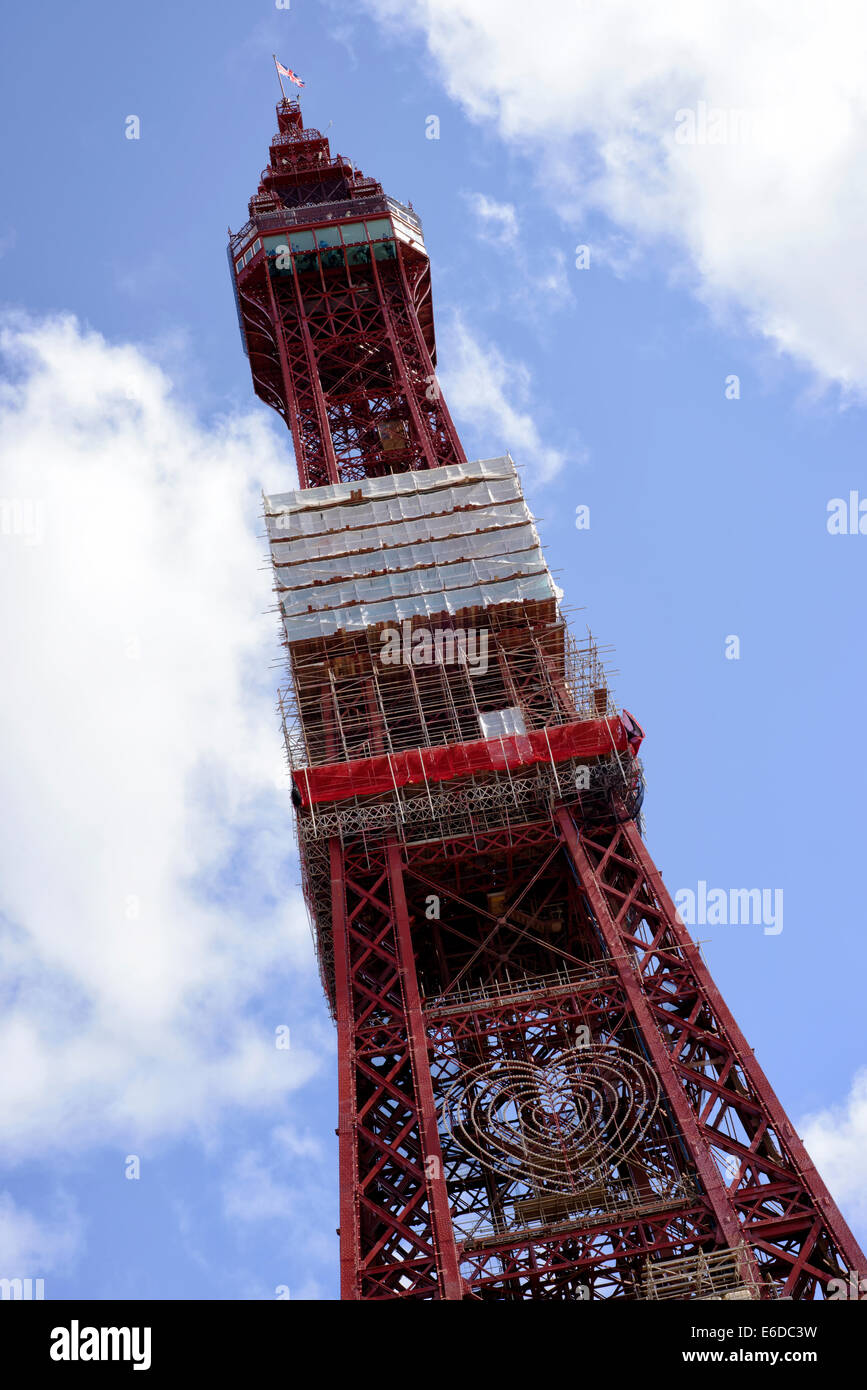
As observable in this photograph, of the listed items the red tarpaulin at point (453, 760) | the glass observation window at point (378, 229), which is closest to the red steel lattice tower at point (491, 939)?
the red tarpaulin at point (453, 760)

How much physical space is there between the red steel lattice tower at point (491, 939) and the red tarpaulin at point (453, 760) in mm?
75

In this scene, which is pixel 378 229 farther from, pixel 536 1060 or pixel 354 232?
pixel 536 1060

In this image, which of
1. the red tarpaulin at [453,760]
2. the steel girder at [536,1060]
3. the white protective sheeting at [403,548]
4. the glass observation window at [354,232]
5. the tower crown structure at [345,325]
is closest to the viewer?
the steel girder at [536,1060]

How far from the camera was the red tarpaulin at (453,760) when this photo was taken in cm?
5050

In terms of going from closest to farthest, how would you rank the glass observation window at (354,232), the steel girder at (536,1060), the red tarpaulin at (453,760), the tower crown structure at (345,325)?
the steel girder at (536,1060)
the red tarpaulin at (453,760)
the tower crown structure at (345,325)
the glass observation window at (354,232)

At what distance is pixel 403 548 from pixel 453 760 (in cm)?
1256

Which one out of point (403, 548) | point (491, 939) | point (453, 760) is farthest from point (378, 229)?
point (491, 939)

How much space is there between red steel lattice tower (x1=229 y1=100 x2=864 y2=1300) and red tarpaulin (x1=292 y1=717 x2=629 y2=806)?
0.25 ft

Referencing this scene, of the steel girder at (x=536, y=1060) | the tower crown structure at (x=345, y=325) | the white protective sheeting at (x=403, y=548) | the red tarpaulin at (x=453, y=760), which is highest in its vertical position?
the tower crown structure at (x=345, y=325)

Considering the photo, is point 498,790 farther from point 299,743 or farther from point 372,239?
point 372,239

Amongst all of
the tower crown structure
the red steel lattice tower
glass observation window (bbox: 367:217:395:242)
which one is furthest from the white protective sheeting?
glass observation window (bbox: 367:217:395:242)

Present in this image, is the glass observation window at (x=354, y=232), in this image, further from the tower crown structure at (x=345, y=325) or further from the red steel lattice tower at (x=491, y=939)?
the red steel lattice tower at (x=491, y=939)
